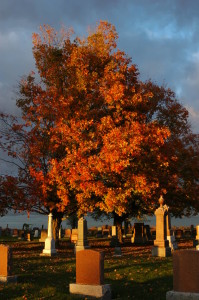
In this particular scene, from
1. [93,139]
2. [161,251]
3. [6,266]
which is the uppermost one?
[93,139]

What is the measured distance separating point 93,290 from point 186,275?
7.56ft

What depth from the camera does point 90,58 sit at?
86.9 feet

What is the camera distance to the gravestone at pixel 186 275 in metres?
9.27

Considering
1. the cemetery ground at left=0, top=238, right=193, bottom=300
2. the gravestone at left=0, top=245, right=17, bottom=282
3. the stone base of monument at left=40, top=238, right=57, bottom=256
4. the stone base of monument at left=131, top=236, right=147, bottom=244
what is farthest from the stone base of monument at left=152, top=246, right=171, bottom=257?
the stone base of monument at left=131, top=236, right=147, bottom=244

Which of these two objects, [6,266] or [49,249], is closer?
[6,266]

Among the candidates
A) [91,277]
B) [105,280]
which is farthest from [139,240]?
[91,277]

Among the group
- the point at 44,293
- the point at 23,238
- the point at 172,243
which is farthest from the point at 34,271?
the point at 23,238

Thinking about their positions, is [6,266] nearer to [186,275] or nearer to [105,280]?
[105,280]

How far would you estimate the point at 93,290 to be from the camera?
402 inches

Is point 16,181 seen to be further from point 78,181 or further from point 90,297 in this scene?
point 90,297

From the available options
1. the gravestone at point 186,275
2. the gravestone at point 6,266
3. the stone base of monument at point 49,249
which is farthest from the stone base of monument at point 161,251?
the gravestone at point 186,275

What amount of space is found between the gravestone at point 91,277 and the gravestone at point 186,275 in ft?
5.36

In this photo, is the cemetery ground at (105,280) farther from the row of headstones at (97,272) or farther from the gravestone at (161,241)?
the gravestone at (161,241)

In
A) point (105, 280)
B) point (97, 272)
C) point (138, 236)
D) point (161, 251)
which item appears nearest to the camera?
point (97, 272)
